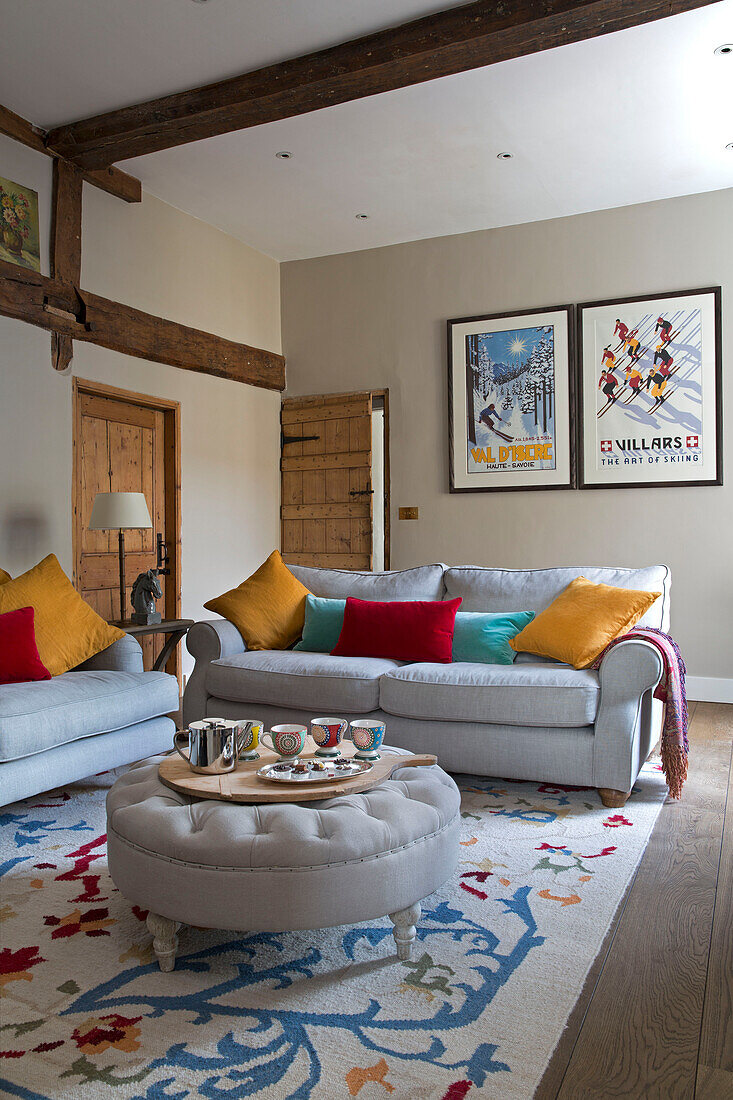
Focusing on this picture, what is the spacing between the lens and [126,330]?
524 centimetres

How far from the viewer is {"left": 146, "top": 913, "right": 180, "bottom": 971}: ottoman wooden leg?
1.99 m

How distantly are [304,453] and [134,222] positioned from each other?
2.14 m

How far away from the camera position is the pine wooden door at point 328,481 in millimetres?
6473

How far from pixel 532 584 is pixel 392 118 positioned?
2.62 meters

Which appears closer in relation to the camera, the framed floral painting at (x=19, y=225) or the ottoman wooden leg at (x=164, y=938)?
the ottoman wooden leg at (x=164, y=938)

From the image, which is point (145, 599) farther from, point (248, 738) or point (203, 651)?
point (248, 738)

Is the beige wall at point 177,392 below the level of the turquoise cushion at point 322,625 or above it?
above

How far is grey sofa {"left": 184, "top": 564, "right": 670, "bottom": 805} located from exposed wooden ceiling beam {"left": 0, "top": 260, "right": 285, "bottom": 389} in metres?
2.01

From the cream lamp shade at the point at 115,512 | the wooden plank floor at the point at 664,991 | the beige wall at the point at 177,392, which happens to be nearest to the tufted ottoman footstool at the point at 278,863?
the wooden plank floor at the point at 664,991

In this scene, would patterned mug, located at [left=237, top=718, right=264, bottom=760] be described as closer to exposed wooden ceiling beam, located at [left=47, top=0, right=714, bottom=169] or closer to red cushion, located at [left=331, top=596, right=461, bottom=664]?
red cushion, located at [left=331, top=596, right=461, bottom=664]

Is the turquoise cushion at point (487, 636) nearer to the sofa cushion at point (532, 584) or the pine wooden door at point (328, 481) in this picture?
the sofa cushion at point (532, 584)

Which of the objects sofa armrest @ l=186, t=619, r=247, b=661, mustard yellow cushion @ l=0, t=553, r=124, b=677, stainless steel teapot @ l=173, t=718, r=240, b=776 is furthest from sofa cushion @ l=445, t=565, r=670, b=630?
stainless steel teapot @ l=173, t=718, r=240, b=776

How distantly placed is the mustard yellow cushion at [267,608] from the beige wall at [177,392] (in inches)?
47.1

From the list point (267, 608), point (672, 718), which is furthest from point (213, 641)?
point (672, 718)
